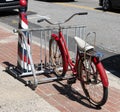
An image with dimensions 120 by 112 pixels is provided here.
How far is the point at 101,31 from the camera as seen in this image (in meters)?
12.0

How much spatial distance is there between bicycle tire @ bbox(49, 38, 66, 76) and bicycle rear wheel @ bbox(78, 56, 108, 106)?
83 cm

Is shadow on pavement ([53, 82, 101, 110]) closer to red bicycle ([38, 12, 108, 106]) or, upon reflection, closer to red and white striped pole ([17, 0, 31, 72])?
red bicycle ([38, 12, 108, 106])

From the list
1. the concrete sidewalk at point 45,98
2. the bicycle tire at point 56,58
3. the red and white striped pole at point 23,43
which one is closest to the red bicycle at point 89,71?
the concrete sidewalk at point 45,98

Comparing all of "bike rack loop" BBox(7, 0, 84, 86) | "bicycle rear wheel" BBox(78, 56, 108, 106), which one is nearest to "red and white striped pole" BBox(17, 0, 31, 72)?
"bike rack loop" BBox(7, 0, 84, 86)

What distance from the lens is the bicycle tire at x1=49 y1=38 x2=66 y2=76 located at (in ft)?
21.9

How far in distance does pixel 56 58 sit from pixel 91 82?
1414 millimetres

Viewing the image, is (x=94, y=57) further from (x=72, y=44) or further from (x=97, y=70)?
(x=72, y=44)

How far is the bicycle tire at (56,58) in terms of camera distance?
21.9 feet

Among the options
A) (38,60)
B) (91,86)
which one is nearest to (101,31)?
(38,60)

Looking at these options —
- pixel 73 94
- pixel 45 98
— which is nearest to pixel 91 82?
pixel 73 94

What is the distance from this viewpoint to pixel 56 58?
22.5ft

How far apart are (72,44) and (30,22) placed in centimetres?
398

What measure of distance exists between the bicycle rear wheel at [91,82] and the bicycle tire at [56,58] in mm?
834

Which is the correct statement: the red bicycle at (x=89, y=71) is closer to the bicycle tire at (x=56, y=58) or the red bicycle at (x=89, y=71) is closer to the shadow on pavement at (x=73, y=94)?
the shadow on pavement at (x=73, y=94)
